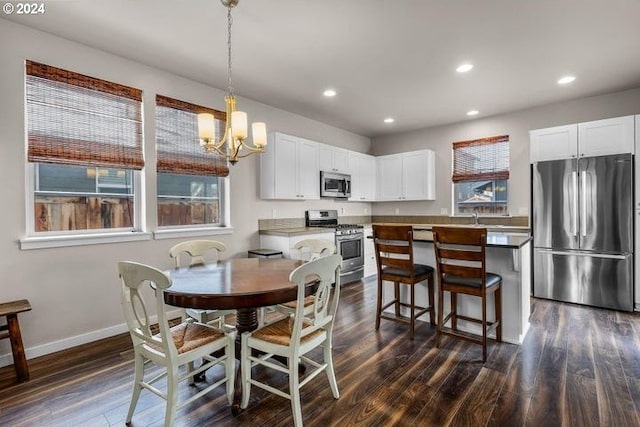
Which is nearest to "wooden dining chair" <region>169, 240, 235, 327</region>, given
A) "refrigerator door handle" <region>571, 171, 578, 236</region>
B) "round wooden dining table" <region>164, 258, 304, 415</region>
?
"round wooden dining table" <region>164, 258, 304, 415</region>

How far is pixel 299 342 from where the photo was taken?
6.13 feet

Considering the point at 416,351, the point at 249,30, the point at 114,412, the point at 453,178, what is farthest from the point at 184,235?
the point at 453,178

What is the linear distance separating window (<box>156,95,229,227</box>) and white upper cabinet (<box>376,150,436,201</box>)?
338 cm

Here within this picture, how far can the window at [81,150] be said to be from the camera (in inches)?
108

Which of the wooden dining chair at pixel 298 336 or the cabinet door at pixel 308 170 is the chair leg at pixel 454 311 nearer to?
the wooden dining chair at pixel 298 336

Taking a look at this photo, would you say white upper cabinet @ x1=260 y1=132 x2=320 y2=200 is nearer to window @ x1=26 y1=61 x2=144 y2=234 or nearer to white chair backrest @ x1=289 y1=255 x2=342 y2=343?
window @ x1=26 y1=61 x2=144 y2=234

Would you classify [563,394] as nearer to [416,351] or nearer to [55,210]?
[416,351]

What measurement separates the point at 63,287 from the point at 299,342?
240cm

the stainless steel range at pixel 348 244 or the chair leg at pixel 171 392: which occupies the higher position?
the stainless steel range at pixel 348 244

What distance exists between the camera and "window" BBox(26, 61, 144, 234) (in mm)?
2752

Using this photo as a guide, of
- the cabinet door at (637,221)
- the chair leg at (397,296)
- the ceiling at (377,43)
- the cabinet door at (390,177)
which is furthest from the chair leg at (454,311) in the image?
the cabinet door at (390,177)

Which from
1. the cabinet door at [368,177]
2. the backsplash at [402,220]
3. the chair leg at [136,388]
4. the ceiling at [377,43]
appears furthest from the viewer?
the cabinet door at [368,177]

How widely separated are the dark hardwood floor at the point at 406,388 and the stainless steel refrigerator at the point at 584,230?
3.06 ft

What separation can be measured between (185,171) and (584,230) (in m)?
4.90
